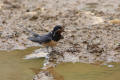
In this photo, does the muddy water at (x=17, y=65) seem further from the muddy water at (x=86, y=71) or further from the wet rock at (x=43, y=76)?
→ the muddy water at (x=86, y=71)

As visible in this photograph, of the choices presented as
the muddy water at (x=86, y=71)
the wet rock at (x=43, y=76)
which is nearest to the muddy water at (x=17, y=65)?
the wet rock at (x=43, y=76)

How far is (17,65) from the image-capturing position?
5.54 meters

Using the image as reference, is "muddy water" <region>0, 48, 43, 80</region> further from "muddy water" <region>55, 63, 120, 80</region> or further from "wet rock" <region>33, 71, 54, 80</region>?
"muddy water" <region>55, 63, 120, 80</region>

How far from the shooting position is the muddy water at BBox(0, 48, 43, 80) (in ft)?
16.5

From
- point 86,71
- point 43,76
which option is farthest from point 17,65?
point 86,71

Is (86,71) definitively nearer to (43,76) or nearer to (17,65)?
(43,76)

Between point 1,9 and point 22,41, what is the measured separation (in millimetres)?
3241

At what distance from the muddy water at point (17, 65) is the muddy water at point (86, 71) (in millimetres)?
480

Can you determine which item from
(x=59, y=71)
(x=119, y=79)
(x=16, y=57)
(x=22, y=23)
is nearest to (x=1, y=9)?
(x=22, y=23)

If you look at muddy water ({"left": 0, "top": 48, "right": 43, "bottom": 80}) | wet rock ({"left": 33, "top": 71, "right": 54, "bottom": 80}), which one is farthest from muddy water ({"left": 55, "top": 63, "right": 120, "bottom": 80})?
muddy water ({"left": 0, "top": 48, "right": 43, "bottom": 80})

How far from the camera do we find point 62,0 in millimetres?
10695

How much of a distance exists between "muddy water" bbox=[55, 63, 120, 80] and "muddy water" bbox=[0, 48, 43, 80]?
0.48 metres

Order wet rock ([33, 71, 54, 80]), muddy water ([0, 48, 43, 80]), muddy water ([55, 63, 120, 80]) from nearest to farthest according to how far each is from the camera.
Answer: muddy water ([55, 63, 120, 80]) < wet rock ([33, 71, 54, 80]) < muddy water ([0, 48, 43, 80])

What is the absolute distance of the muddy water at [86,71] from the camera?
15.6 feet
